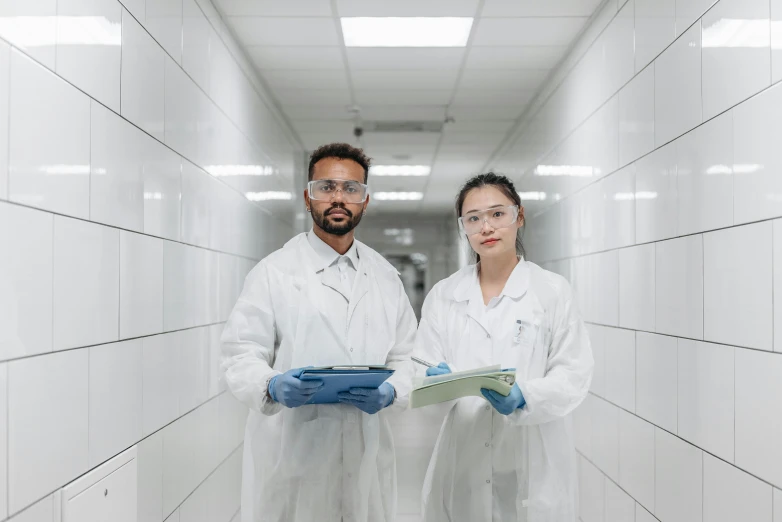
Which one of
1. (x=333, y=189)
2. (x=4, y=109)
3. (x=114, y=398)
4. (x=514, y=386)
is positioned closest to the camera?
(x=4, y=109)

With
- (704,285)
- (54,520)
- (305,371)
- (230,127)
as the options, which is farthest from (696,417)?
(230,127)

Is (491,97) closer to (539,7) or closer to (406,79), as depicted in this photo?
(406,79)

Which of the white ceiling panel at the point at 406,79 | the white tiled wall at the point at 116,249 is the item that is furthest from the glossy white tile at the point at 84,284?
the white ceiling panel at the point at 406,79

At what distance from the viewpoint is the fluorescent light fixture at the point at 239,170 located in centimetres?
317

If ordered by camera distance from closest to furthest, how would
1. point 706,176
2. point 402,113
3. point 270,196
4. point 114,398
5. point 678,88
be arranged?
1. point 114,398
2. point 706,176
3. point 678,88
4. point 270,196
5. point 402,113

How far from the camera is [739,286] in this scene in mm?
1833

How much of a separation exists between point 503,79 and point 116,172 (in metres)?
3.23

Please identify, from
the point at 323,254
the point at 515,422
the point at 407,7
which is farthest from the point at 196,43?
the point at 515,422

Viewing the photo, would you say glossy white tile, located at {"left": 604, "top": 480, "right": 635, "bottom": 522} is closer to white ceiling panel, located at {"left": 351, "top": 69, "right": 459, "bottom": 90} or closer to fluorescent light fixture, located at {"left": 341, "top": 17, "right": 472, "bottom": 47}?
fluorescent light fixture, located at {"left": 341, "top": 17, "right": 472, "bottom": 47}

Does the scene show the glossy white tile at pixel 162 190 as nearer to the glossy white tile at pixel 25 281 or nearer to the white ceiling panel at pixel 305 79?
the glossy white tile at pixel 25 281

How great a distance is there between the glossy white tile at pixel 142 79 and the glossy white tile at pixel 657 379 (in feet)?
6.78

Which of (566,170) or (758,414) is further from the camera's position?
(566,170)

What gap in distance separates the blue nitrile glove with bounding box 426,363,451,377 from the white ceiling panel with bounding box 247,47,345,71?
2.62 m

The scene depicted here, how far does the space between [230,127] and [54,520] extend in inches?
96.4
